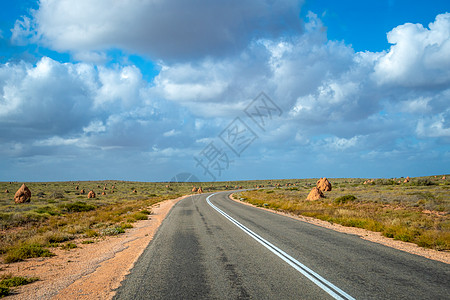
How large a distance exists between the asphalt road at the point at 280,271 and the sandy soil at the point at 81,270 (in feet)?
1.46

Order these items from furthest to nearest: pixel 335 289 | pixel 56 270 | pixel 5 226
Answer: pixel 5 226
pixel 56 270
pixel 335 289

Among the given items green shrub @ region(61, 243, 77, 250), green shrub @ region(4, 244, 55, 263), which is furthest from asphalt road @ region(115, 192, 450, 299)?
green shrub @ region(4, 244, 55, 263)

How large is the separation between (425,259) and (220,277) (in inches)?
231

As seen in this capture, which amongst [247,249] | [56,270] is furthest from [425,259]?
[56,270]

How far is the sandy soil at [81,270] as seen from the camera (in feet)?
18.2

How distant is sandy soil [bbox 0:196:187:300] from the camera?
5.54 meters

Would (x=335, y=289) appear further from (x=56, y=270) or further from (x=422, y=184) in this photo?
(x=422, y=184)

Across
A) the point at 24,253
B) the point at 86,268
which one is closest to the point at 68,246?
the point at 24,253

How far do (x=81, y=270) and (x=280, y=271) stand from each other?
16.9 feet

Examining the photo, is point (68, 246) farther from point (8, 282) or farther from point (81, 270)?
point (8, 282)

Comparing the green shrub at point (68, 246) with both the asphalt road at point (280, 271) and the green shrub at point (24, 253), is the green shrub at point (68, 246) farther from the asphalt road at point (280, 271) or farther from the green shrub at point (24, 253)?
the asphalt road at point (280, 271)

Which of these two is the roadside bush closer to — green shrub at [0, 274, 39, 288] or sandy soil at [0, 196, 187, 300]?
green shrub at [0, 274, 39, 288]

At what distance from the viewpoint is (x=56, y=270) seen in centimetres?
739

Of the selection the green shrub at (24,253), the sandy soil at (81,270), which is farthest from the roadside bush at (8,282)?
the green shrub at (24,253)
